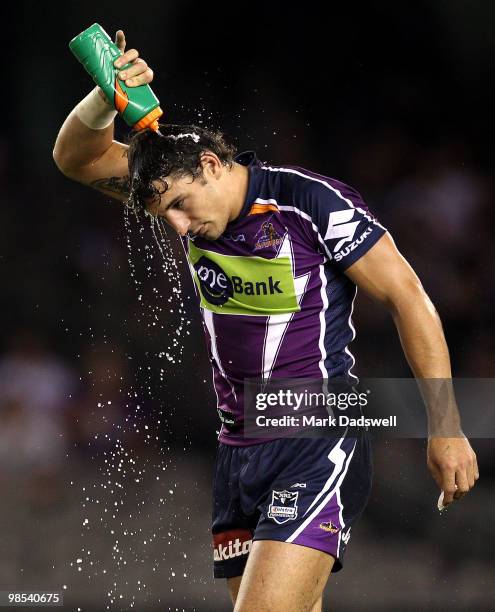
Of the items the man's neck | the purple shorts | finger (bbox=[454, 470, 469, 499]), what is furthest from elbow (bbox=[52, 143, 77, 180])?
finger (bbox=[454, 470, 469, 499])

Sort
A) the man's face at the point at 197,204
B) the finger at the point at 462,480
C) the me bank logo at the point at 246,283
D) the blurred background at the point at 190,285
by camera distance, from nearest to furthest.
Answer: the finger at the point at 462,480 → the man's face at the point at 197,204 → the me bank logo at the point at 246,283 → the blurred background at the point at 190,285

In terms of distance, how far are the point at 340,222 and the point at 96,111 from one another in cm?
80

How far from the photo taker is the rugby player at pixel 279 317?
2.24 m

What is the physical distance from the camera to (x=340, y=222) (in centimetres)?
230

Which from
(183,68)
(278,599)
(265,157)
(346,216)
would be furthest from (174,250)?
(278,599)

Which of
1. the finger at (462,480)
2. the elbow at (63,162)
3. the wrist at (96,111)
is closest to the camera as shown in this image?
Result: the finger at (462,480)

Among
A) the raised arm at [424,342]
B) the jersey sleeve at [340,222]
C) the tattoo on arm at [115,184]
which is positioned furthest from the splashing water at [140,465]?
the raised arm at [424,342]

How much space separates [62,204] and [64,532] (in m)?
1.69

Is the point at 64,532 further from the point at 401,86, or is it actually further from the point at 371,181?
the point at 401,86

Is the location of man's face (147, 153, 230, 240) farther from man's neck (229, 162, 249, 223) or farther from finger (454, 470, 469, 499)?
finger (454, 470, 469, 499)

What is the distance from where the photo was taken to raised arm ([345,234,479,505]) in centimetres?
222

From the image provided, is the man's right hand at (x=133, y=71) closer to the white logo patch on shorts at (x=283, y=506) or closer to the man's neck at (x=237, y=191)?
the man's neck at (x=237, y=191)

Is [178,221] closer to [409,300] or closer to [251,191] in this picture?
[251,191]

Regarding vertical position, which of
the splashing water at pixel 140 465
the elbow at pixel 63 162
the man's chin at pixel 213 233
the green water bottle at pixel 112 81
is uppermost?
the green water bottle at pixel 112 81
